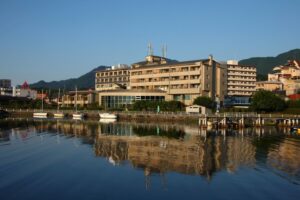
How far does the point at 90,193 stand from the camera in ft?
77.7

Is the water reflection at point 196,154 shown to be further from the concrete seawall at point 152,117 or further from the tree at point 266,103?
the tree at point 266,103

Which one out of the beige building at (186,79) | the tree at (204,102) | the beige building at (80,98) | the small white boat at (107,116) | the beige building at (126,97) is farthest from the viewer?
the beige building at (80,98)

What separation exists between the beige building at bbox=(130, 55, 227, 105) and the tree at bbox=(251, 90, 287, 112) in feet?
64.3

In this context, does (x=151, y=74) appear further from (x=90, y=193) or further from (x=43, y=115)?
(x=90, y=193)

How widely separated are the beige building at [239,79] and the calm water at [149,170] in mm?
79128

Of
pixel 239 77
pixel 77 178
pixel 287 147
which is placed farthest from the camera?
pixel 239 77

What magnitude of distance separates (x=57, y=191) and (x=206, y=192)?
9546mm

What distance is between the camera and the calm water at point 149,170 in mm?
A: 24109

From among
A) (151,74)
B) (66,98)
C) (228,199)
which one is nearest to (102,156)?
(228,199)

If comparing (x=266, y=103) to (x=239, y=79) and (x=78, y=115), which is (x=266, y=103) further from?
(x=78, y=115)

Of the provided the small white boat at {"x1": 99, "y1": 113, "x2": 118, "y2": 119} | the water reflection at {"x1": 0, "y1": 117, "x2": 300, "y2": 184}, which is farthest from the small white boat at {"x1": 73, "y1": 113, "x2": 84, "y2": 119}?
the water reflection at {"x1": 0, "y1": 117, "x2": 300, "y2": 184}

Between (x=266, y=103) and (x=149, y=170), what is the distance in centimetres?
6478

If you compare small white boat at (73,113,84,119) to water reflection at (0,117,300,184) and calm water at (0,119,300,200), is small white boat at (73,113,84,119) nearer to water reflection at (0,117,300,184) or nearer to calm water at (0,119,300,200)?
water reflection at (0,117,300,184)

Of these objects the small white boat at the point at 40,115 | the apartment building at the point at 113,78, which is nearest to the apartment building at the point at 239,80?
the apartment building at the point at 113,78
